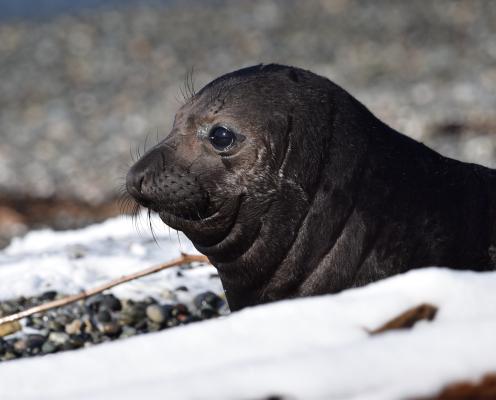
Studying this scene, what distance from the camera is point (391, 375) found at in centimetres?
229

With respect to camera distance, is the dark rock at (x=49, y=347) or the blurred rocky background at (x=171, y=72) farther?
the blurred rocky background at (x=171, y=72)

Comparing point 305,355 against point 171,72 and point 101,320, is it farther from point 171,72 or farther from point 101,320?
point 171,72

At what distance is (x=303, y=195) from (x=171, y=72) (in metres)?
19.2

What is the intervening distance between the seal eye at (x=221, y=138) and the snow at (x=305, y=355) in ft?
5.08

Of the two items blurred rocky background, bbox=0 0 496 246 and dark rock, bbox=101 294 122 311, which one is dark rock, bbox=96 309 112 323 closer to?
dark rock, bbox=101 294 122 311

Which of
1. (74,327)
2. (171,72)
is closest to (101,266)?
(74,327)

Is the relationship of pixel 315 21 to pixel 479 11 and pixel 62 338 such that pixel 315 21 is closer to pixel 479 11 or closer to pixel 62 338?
pixel 479 11

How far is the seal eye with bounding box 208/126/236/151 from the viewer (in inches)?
166

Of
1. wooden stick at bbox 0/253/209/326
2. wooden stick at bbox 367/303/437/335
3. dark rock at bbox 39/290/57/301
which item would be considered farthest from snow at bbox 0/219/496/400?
dark rock at bbox 39/290/57/301

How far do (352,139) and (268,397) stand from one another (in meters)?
2.03

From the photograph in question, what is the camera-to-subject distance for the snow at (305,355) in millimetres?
2281

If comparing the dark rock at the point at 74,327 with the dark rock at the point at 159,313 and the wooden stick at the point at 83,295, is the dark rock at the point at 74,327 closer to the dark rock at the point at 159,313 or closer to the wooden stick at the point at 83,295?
the dark rock at the point at 159,313

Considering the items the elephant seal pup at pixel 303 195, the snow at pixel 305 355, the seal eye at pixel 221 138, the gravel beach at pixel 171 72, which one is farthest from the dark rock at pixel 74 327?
the gravel beach at pixel 171 72

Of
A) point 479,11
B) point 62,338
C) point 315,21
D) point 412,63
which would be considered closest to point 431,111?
point 412,63
